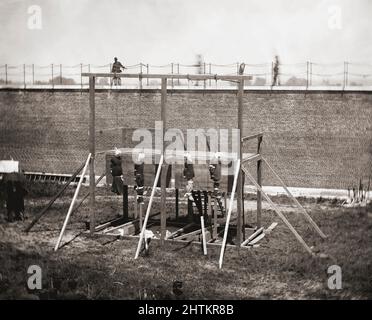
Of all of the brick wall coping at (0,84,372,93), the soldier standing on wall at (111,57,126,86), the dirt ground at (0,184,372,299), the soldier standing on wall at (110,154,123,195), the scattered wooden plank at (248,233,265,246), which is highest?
the soldier standing on wall at (111,57,126,86)

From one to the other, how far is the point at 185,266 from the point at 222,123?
41.9 feet

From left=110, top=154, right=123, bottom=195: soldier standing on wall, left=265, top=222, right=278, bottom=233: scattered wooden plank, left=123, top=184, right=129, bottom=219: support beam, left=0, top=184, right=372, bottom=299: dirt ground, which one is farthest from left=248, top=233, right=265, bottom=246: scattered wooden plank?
left=123, top=184, right=129, bottom=219: support beam

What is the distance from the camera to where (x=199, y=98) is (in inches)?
989

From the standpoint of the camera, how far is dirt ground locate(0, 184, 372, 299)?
10914mm

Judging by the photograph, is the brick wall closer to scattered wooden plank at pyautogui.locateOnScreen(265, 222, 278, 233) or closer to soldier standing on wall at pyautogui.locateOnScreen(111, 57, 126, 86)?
soldier standing on wall at pyautogui.locateOnScreen(111, 57, 126, 86)

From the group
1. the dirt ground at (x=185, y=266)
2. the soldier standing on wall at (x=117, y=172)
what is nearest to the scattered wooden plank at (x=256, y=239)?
the dirt ground at (x=185, y=266)

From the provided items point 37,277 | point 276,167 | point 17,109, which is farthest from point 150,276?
point 17,109

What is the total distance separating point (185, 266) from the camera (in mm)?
12883

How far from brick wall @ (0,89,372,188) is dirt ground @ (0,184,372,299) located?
21.3 ft

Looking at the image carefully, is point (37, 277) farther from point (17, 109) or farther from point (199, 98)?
point (17, 109)

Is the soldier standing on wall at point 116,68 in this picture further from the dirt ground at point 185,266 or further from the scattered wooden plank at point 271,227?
the scattered wooden plank at point 271,227

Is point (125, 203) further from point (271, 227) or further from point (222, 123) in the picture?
point (222, 123)

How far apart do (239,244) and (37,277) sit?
16.8ft
